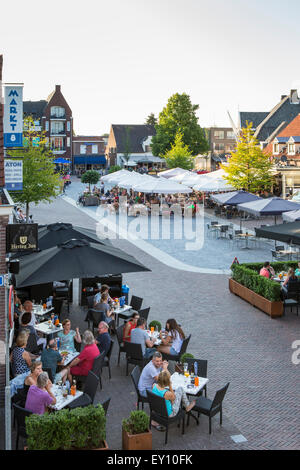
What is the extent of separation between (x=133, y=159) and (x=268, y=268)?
7257 centimetres

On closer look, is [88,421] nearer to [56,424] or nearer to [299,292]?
[56,424]

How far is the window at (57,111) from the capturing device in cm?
8131

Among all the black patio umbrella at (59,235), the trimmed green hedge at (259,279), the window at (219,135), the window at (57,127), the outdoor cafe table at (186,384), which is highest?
the window at (219,135)

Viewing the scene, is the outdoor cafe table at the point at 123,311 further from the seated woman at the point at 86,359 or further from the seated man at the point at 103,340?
the seated woman at the point at 86,359

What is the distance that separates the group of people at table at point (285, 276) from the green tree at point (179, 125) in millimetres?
51096

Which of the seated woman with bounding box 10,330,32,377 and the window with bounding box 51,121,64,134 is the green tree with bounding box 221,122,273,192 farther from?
the window with bounding box 51,121,64,134

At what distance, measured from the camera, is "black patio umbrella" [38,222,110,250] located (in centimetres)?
1462

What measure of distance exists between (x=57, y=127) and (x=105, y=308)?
72.6m

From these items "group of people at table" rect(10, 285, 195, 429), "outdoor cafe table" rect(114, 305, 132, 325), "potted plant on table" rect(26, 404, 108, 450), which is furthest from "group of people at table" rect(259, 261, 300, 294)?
"potted plant on table" rect(26, 404, 108, 450)

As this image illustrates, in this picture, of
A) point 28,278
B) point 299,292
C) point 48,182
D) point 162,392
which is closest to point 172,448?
point 162,392

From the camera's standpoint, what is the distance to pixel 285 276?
53.8 feet

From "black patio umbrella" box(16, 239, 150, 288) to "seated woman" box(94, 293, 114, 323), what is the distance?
1284mm

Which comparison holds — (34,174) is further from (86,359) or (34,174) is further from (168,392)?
(168,392)

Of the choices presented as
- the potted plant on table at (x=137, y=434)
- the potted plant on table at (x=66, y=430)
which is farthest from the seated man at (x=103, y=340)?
the potted plant on table at (x=66, y=430)
